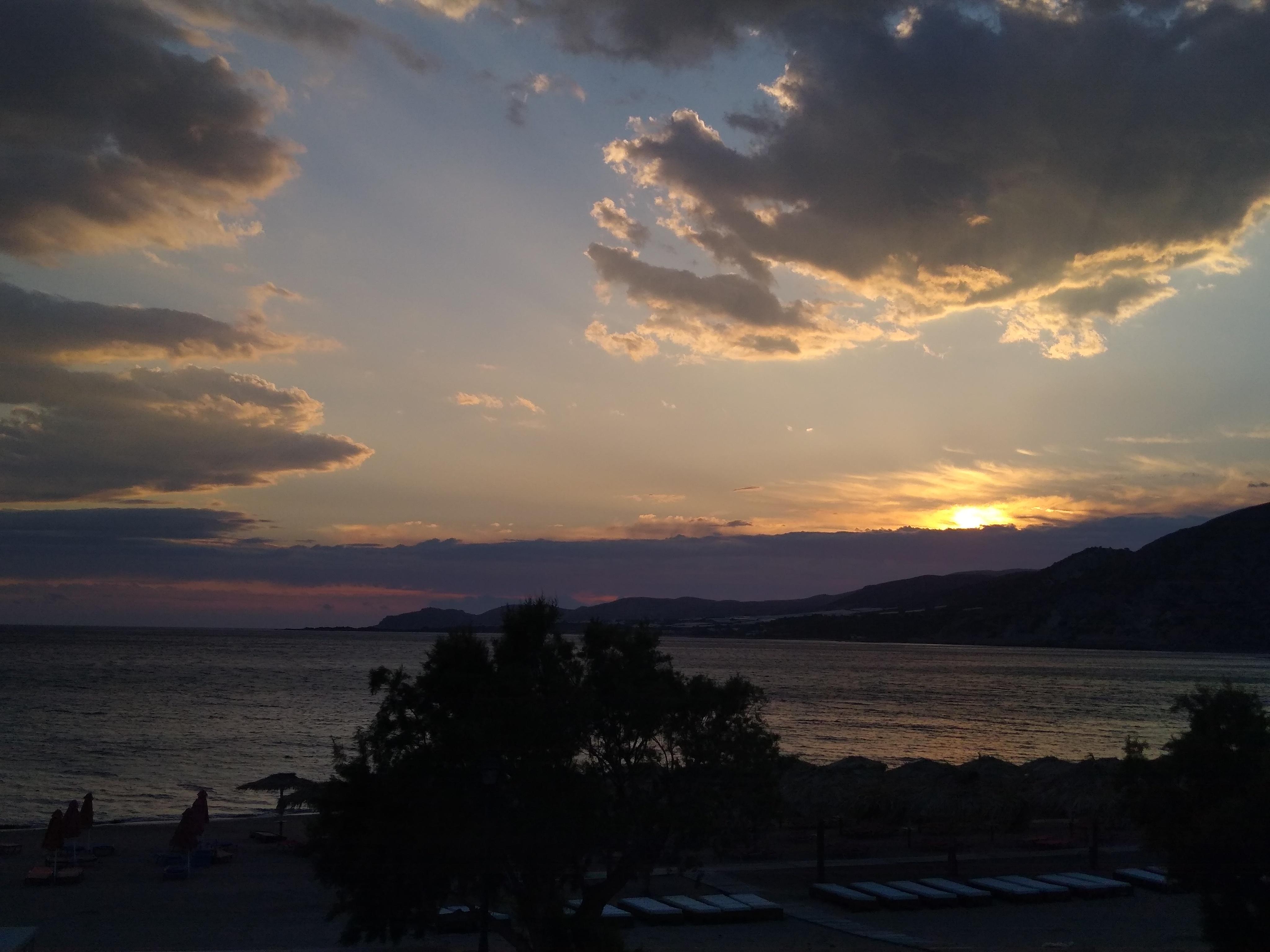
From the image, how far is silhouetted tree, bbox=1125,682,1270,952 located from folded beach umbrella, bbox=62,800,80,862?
1905cm

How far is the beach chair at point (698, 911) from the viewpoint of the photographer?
1591 centimetres

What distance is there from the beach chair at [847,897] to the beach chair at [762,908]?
1018 millimetres

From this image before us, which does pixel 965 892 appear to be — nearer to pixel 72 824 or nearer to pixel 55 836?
pixel 55 836

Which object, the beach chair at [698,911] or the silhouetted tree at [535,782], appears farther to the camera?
the beach chair at [698,911]

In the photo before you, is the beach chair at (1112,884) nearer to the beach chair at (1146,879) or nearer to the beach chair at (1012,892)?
the beach chair at (1146,879)

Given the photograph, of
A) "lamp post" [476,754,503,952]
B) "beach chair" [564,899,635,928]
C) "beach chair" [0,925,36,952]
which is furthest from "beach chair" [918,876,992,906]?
"beach chair" [0,925,36,952]

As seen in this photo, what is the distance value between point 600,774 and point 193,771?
3504 centimetres

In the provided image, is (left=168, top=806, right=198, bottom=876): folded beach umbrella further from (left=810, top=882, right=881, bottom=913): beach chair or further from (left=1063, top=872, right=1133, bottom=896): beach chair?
(left=1063, top=872, right=1133, bottom=896): beach chair

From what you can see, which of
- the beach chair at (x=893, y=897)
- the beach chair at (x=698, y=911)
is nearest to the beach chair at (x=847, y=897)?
the beach chair at (x=893, y=897)

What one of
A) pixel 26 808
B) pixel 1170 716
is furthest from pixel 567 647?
pixel 1170 716

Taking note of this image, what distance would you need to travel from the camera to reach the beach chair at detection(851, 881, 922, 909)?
56.3 ft

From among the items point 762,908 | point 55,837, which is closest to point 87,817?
point 55,837

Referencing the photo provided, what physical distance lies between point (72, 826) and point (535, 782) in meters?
14.6

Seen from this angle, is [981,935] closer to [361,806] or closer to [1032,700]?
[361,806]
